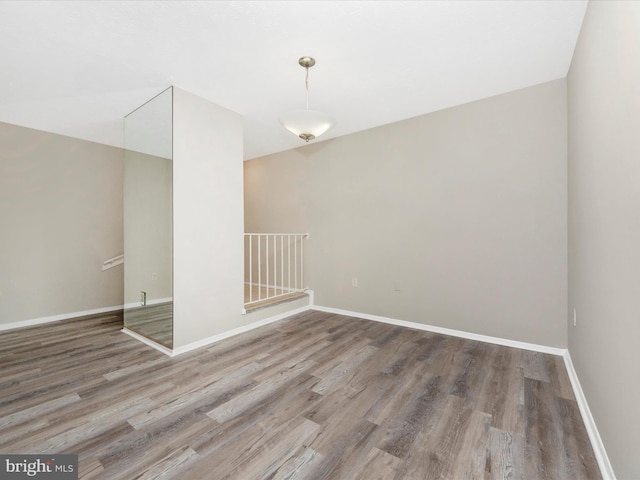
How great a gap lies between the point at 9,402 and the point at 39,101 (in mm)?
2902

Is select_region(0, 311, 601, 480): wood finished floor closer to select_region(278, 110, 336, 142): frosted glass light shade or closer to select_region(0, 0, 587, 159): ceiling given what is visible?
select_region(278, 110, 336, 142): frosted glass light shade

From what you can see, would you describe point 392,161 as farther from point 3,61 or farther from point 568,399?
point 3,61

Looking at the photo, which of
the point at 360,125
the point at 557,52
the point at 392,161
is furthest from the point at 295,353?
the point at 557,52

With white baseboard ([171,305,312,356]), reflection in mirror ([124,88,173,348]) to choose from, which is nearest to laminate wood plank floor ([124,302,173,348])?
reflection in mirror ([124,88,173,348])

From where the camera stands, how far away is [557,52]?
2.22m

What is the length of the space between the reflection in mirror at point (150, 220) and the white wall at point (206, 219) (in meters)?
0.09

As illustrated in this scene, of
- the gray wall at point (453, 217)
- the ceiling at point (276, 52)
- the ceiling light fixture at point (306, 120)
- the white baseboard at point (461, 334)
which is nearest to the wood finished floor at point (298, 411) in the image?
the white baseboard at point (461, 334)

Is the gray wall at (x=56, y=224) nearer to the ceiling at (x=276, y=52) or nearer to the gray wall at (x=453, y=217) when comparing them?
the ceiling at (x=276, y=52)

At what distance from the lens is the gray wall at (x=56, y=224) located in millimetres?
3434

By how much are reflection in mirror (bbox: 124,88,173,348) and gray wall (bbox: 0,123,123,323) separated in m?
1.17

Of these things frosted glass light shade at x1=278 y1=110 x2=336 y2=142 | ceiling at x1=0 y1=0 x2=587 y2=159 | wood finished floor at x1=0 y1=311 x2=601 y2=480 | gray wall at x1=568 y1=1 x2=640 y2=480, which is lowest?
wood finished floor at x1=0 y1=311 x2=601 y2=480

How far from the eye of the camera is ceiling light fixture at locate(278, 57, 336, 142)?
2.21 m

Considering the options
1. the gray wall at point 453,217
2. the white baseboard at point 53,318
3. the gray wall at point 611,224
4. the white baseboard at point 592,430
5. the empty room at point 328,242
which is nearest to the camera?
the gray wall at point 611,224

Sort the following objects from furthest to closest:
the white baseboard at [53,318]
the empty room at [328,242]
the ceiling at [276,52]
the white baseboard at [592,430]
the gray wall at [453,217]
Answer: the white baseboard at [53,318] → the gray wall at [453,217] → the ceiling at [276,52] → the empty room at [328,242] → the white baseboard at [592,430]
